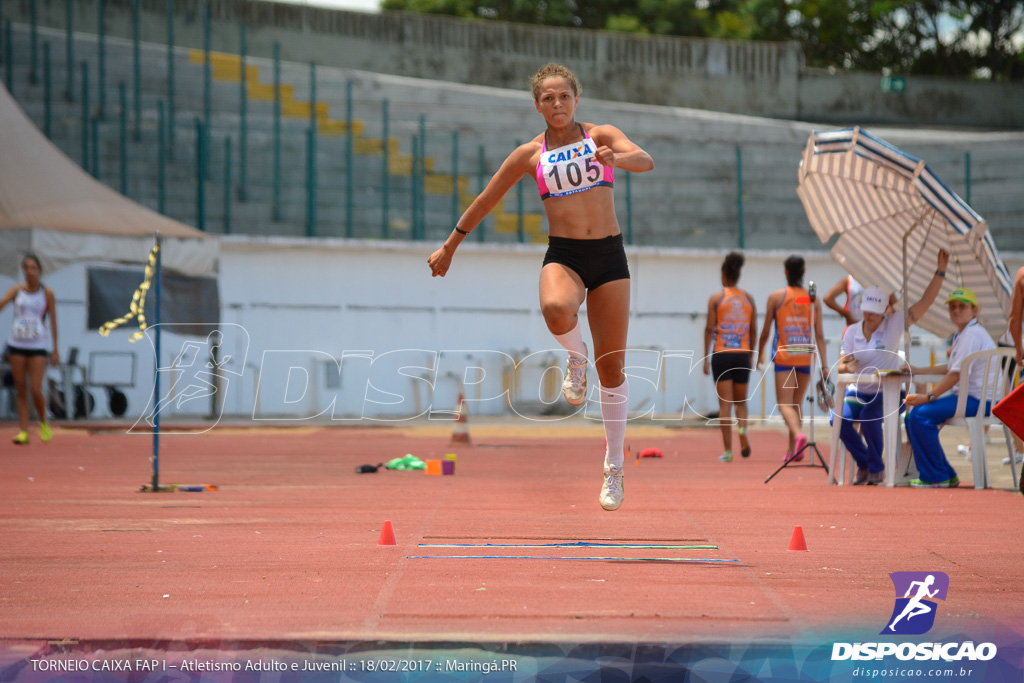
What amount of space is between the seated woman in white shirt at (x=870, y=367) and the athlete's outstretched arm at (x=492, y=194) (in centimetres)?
433

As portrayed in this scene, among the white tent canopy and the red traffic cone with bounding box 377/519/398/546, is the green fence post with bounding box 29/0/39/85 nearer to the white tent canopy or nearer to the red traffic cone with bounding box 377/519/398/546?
the white tent canopy

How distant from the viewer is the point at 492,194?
250 inches

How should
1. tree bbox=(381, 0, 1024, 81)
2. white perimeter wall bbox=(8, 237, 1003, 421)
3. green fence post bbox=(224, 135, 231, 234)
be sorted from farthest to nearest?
tree bbox=(381, 0, 1024, 81) → green fence post bbox=(224, 135, 231, 234) → white perimeter wall bbox=(8, 237, 1003, 421)

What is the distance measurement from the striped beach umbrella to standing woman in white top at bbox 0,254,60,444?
8671 millimetres

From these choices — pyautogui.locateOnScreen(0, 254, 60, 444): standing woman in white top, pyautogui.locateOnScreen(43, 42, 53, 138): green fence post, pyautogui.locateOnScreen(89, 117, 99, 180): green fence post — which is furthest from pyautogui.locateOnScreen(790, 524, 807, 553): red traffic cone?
pyautogui.locateOnScreen(43, 42, 53, 138): green fence post

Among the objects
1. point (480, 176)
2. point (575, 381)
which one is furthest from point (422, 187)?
point (575, 381)

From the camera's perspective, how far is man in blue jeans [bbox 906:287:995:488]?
9086mm

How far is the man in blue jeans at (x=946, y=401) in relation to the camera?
9.09 metres

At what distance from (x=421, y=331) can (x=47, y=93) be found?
341 inches

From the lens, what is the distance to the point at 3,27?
84.4ft

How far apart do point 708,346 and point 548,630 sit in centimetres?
847

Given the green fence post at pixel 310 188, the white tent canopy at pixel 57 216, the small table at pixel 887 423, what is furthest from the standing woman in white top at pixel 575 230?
the green fence post at pixel 310 188

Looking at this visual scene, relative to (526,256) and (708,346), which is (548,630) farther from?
(526,256)

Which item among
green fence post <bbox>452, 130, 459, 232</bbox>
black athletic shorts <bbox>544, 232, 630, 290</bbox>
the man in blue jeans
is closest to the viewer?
black athletic shorts <bbox>544, 232, 630, 290</bbox>
